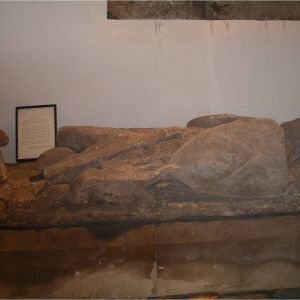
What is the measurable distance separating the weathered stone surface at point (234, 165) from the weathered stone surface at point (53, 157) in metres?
0.80

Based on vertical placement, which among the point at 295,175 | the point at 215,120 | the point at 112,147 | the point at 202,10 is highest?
the point at 202,10

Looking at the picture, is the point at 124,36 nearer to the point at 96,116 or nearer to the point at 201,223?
the point at 96,116

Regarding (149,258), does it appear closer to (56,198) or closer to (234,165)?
(56,198)

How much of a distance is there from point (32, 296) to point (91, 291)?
37cm

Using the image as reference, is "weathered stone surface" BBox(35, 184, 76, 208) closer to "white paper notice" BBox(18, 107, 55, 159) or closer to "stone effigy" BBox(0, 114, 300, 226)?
"stone effigy" BBox(0, 114, 300, 226)

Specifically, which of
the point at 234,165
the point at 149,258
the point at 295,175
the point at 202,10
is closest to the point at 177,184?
the point at 234,165

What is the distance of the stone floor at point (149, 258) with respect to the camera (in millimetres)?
2061

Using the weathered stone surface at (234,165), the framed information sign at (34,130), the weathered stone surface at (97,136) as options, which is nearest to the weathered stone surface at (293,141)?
the weathered stone surface at (234,165)

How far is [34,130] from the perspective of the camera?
344 cm

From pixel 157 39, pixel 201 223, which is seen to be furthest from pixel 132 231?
pixel 157 39

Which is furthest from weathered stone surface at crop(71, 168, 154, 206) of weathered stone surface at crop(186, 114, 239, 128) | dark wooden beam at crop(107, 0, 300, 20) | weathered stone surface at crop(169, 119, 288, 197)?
dark wooden beam at crop(107, 0, 300, 20)

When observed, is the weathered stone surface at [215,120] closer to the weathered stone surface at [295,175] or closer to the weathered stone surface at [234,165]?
the weathered stone surface at [234,165]

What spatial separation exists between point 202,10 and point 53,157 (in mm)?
2518

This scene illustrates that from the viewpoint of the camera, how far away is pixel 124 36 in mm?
3734
